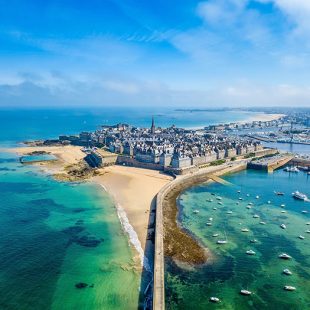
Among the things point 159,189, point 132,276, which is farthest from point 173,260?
point 159,189

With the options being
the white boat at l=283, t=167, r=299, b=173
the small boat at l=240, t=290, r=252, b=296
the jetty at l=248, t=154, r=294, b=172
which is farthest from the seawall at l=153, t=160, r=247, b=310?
the white boat at l=283, t=167, r=299, b=173

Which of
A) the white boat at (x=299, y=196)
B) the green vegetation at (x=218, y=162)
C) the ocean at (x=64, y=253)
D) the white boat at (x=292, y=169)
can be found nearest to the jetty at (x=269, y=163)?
the white boat at (x=292, y=169)

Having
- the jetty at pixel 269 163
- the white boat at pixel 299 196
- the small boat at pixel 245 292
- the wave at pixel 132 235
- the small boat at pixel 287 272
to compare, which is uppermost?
the jetty at pixel 269 163

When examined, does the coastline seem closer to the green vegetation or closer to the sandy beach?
the sandy beach

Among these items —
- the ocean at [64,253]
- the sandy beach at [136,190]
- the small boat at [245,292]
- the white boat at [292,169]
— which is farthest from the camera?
the white boat at [292,169]

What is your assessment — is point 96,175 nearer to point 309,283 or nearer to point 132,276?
point 132,276

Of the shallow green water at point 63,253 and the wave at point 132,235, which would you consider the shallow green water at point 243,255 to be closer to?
Answer: the wave at point 132,235
